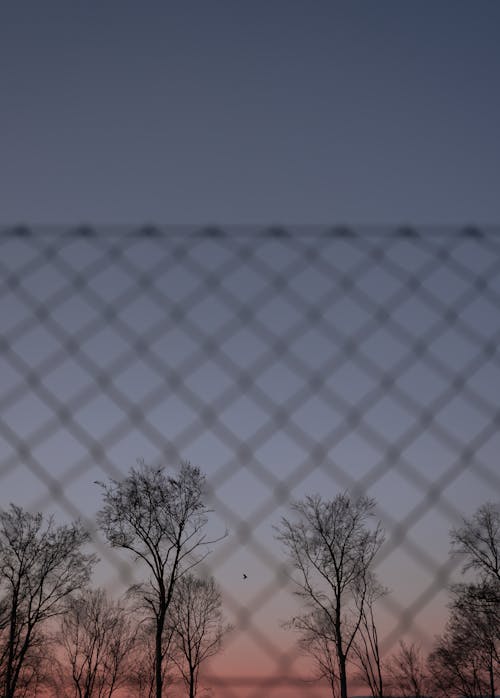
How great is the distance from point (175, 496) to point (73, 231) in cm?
1549

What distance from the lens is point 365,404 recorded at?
8.42 ft

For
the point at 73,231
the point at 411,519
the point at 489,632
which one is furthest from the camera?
the point at 489,632

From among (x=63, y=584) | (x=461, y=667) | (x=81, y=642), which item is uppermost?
(x=63, y=584)

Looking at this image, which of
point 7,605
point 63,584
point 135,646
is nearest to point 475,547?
point 63,584

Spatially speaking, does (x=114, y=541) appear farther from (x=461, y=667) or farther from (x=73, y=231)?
(x=461, y=667)

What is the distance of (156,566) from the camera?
672 inches

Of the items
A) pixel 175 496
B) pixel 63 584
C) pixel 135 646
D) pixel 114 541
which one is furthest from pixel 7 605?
pixel 135 646

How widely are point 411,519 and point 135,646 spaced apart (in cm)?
3520

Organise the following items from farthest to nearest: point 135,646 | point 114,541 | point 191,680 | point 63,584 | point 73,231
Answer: point 135,646
point 191,680
point 63,584
point 114,541
point 73,231

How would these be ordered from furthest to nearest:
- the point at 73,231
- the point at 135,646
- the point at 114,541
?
the point at 135,646, the point at 114,541, the point at 73,231

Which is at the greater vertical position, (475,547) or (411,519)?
(475,547)

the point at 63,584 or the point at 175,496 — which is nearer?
the point at 175,496

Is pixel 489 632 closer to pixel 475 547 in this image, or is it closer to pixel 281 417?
pixel 475 547

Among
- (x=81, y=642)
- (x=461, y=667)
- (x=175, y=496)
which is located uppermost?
(x=175, y=496)
